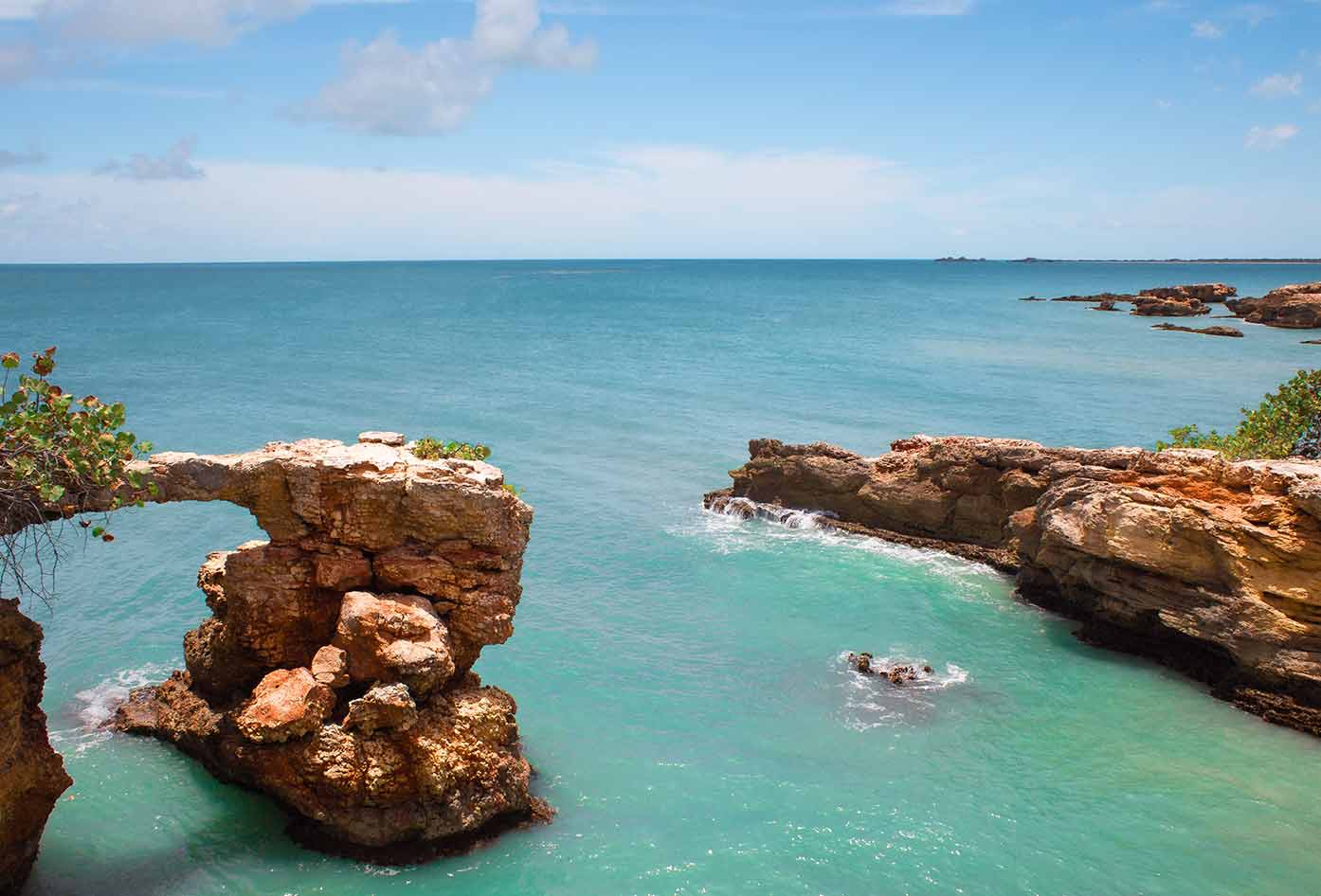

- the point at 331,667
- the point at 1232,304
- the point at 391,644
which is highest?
the point at 1232,304

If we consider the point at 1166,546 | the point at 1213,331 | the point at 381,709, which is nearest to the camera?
the point at 381,709

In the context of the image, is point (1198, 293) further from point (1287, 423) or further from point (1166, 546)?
point (1166, 546)

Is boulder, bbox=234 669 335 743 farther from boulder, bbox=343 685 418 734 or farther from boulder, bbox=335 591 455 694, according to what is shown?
boulder, bbox=335 591 455 694

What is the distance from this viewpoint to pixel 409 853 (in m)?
14.6

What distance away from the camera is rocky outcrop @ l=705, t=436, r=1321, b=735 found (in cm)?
1997

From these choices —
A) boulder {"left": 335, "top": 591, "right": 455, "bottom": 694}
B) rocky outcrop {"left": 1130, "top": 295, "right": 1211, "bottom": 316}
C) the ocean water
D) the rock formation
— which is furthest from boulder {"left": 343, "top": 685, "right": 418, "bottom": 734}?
rocky outcrop {"left": 1130, "top": 295, "right": 1211, "bottom": 316}

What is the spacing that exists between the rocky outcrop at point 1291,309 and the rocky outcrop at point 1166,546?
90.2 metres

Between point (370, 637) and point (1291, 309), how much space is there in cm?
11361

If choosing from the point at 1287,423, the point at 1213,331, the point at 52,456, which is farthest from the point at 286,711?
→ the point at 1213,331

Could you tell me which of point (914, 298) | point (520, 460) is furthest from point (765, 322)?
point (520, 460)

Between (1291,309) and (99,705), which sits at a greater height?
(1291,309)

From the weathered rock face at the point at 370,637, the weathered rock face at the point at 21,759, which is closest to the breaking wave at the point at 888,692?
the weathered rock face at the point at 370,637

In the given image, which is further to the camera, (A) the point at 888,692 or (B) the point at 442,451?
(A) the point at 888,692

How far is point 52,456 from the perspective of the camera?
12328mm
